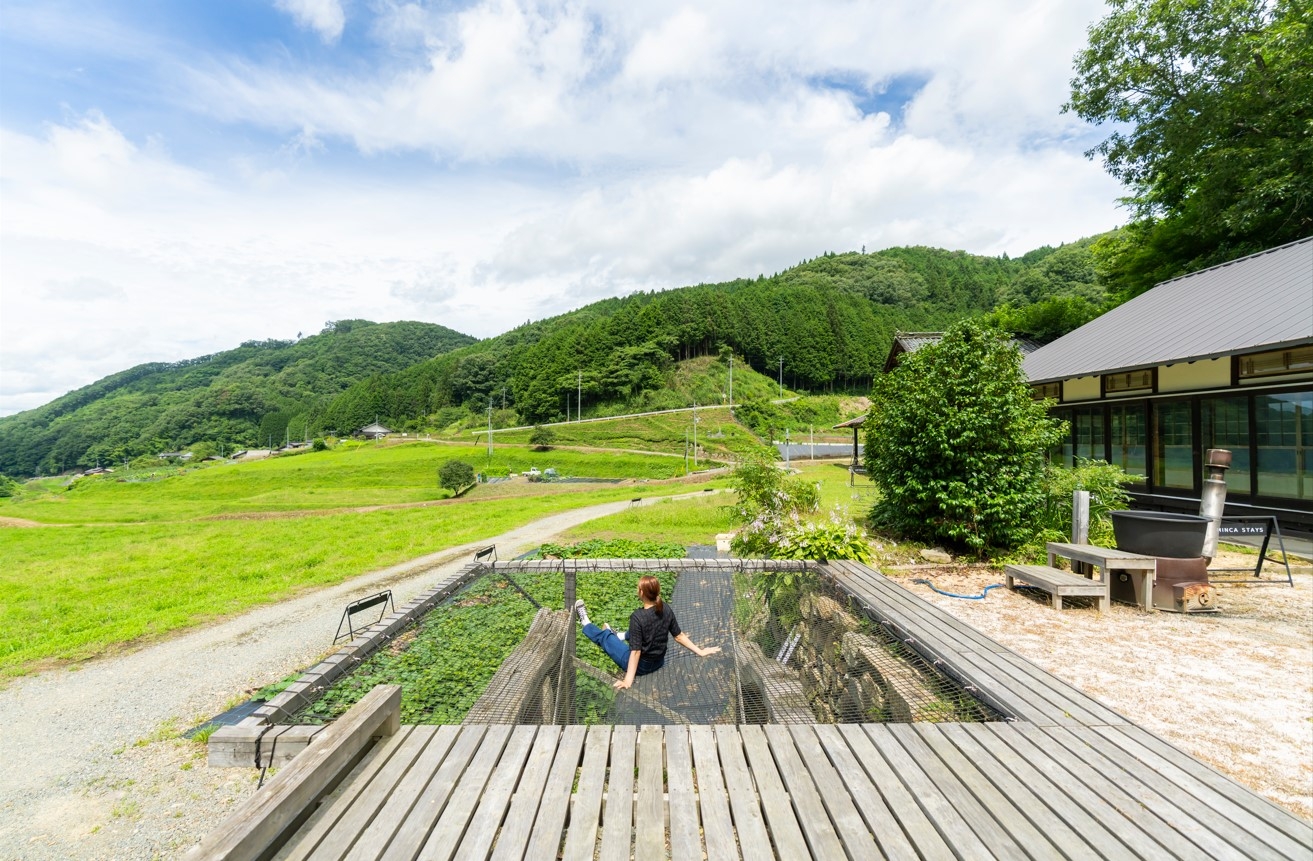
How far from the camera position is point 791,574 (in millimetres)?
6918

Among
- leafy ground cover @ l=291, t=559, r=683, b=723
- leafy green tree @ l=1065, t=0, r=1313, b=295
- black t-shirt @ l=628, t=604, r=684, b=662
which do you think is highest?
leafy green tree @ l=1065, t=0, r=1313, b=295

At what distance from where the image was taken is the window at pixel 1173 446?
11.0 metres

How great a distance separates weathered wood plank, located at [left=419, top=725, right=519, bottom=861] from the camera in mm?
1880

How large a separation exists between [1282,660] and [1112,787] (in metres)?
4.31

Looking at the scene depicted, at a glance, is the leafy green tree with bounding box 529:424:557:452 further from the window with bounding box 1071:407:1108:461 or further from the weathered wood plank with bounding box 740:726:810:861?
the weathered wood plank with bounding box 740:726:810:861

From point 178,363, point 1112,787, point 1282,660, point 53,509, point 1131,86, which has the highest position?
point 178,363

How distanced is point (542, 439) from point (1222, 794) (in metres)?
56.4

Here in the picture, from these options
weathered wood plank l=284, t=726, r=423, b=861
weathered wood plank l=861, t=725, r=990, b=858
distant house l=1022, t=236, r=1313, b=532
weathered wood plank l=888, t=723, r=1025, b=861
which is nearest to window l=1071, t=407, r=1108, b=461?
distant house l=1022, t=236, r=1313, b=532

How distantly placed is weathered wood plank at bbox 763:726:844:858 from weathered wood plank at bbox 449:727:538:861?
1.13 metres

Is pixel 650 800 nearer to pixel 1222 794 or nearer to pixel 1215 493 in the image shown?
pixel 1222 794

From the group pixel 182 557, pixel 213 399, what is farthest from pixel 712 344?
pixel 213 399

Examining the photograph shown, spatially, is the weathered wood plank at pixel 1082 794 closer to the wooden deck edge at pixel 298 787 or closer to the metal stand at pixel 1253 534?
the wooden deck edge at pixel 298 787

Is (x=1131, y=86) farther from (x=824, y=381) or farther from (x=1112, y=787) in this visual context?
(x=824, y=381)

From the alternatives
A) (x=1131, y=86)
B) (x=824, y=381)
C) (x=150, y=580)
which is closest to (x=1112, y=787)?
(x=150, y=580)
